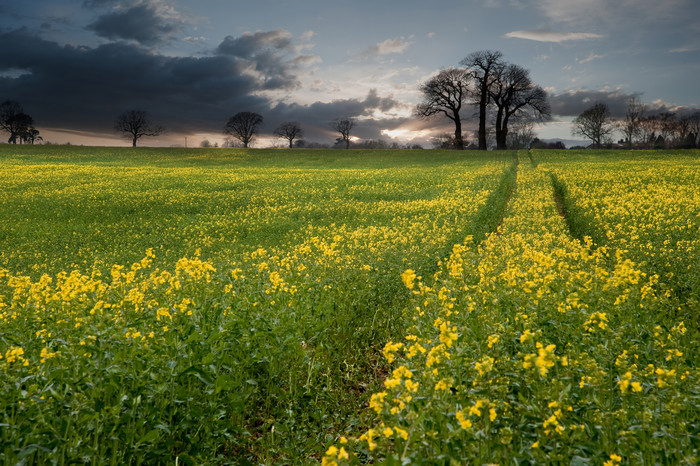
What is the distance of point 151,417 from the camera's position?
420 centimetres

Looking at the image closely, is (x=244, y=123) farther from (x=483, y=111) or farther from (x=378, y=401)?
(x=378, y=401)

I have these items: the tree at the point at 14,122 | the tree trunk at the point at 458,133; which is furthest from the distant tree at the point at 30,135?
the tree trunk at the point at 458,133

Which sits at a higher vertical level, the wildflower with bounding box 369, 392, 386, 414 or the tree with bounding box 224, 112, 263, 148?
the tree with bounding box 224, 112, 263, 148

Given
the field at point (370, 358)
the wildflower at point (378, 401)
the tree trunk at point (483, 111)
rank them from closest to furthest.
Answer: the wildflower at point (378, 401)
the field at point (370, 358)
the tree trunk at point (483, 111)

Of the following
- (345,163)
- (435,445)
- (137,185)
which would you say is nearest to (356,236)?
(435,445)

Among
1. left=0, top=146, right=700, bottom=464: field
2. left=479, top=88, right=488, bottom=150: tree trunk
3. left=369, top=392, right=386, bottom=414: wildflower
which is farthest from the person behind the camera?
left=479, top=88, right=488, bottom=150: tree trunk

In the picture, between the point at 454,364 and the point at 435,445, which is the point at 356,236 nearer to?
the point at 454,364

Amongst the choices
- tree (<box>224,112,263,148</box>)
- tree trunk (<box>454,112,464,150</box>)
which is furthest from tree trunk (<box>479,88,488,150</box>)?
tree (<box>224,112,263,148</box>)

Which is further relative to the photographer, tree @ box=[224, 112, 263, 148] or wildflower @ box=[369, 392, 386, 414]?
tree @ box=[224, 112, 263, 148]

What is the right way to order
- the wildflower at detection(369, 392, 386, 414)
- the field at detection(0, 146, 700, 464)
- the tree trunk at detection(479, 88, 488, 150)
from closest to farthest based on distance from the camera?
1. the wildflower at detection(369, 392, 386, 414)
2. the field at detection(0, 146, 700, 464)
3. the tree trunk at detection(479, 88, 488, 150)

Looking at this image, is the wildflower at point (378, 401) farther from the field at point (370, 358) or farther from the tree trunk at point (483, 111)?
the tree trunk at point (483, 111)

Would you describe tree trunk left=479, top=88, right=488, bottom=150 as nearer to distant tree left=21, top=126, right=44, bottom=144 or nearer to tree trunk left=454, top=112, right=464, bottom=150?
tree trunk left=454, top=112, right=464, bottom=150

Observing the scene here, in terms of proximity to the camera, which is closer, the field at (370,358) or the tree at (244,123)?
the field at (370,358)

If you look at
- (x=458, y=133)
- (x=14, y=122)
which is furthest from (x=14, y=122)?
(x=458, y=133)
